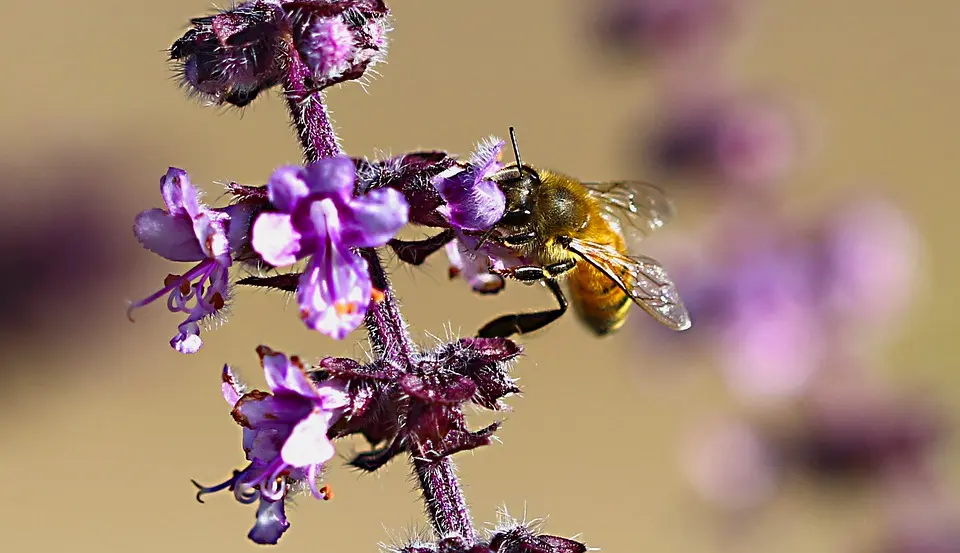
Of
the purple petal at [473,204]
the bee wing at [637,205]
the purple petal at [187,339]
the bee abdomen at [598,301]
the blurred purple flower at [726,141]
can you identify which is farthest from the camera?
the blurred purple flower at [726,141]

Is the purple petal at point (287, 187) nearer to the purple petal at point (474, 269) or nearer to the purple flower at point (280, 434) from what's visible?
the purple flower at point (280, 434)

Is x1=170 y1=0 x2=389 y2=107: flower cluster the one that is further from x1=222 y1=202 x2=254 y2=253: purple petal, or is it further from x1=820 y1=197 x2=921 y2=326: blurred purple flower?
x1=820 y1=197 x2=921 y2=326: blurred purple flower

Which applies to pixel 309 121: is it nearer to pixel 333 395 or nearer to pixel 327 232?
pixel 327 232

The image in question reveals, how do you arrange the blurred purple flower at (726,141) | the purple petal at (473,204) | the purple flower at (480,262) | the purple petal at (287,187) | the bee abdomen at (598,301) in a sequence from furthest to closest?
the blurred purple flower at (726,141), the bee abdomen at (598,301), the purple flower at (480,262), the purple petal at (473,204), the purple petal at (287,187)

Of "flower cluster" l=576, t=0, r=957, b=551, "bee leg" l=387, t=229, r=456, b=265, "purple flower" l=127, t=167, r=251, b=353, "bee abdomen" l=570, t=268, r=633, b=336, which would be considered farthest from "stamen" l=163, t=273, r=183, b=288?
"flower cluster" l=576, t=0, r=957, b=551

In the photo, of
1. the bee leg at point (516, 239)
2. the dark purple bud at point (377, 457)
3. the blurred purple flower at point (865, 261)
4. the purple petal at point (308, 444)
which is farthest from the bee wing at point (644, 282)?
the blurred purple flower at point (865, 261)
